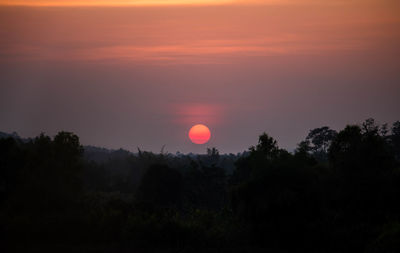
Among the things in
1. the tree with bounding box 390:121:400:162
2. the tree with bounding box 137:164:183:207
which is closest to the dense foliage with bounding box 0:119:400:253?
the tree with bounding box 137:164:183:207

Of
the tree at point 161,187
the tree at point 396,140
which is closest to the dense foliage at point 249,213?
the tree at point 161,187

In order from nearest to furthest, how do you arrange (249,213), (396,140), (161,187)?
1. (249,213)
2. (161,187)
3. (396,140)

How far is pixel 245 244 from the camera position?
4338cm

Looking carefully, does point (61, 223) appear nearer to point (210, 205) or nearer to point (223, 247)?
point (223, 247)

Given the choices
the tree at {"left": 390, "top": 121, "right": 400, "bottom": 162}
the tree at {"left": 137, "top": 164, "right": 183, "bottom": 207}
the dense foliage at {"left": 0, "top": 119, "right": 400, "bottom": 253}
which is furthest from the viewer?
the tree at {"left": 390, "top": 121, "right": 400, "bottom": 162}

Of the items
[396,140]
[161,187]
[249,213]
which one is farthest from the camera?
[396,140]

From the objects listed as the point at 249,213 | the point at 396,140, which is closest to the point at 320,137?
the point at 396,140

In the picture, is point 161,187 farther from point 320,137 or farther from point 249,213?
point 320,137

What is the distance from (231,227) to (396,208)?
12.5m

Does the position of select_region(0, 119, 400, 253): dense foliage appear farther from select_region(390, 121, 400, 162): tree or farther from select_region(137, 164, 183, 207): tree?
select_region(390, 121, 400, 162): tree

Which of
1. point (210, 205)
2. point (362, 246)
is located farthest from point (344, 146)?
point (210, 205)

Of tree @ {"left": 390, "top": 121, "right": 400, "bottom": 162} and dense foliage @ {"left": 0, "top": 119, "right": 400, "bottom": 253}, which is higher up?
tree @ {"left": 390, "top": 121, "right": 400, "bottom": 162}

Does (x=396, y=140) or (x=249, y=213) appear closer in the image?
(x=249, y=213)

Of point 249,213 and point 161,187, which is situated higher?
point 161,187
